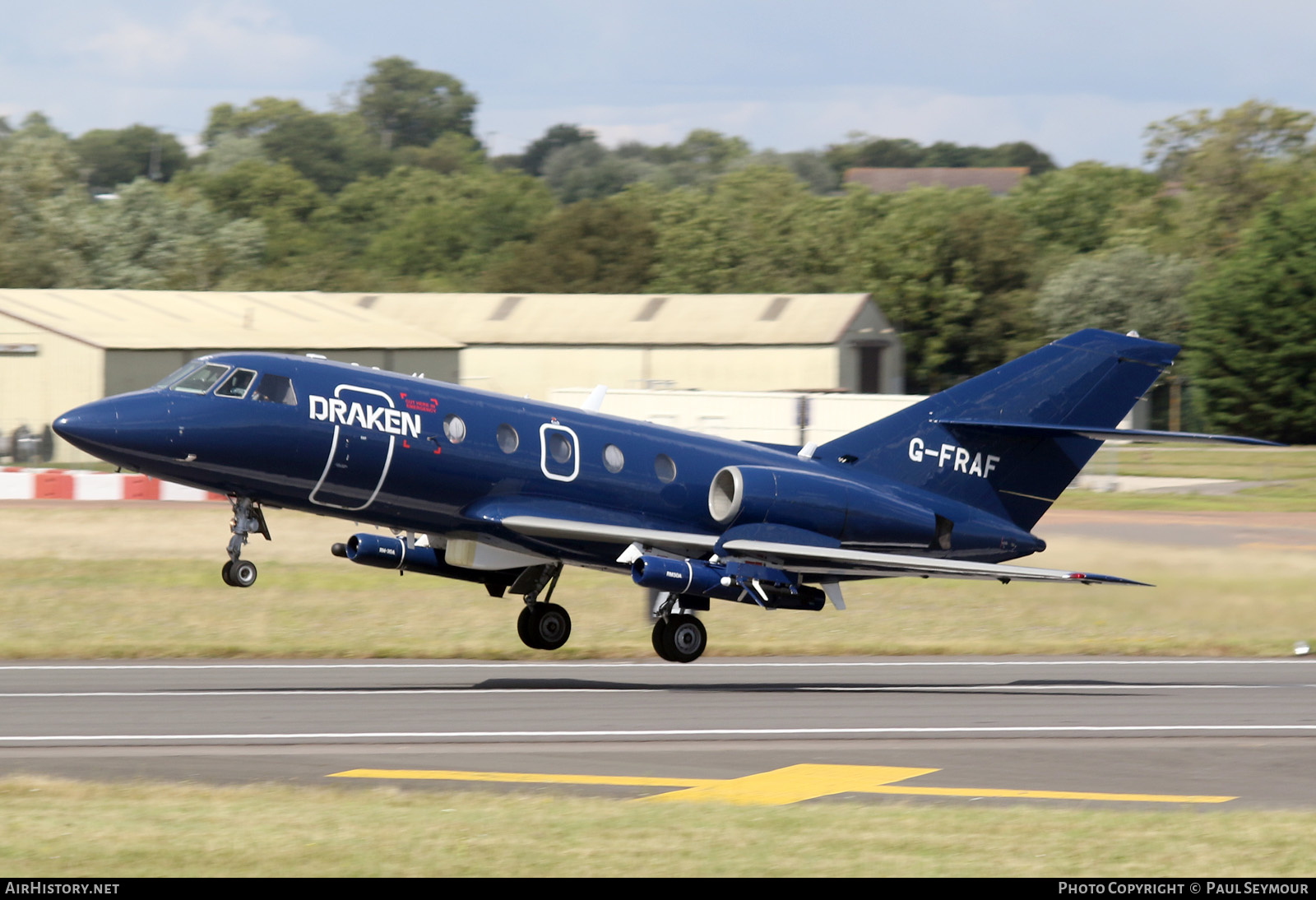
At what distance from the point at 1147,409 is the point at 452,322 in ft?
115

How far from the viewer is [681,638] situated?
76.0 feet

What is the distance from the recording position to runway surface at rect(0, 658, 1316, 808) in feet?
49.6

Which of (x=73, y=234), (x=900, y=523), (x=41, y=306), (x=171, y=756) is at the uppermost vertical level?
(x=73, y=234)

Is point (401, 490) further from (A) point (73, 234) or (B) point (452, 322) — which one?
(A) point (73, 234)

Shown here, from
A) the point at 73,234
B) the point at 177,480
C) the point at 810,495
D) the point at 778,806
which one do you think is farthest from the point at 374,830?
the point at 73,234

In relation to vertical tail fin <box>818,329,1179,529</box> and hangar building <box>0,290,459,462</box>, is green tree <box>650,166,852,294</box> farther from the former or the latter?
vertical tail fin <box>818,329,1179,529</box>

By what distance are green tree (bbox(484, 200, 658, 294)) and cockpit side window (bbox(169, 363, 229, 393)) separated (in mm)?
78979

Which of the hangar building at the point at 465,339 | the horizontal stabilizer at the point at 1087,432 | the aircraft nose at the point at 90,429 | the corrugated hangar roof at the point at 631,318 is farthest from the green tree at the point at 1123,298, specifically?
the aircraft nose at the point at 90,429

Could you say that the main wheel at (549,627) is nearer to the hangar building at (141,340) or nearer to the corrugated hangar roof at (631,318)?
the hangar building at (141,340)

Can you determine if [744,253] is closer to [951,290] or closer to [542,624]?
[951,290]

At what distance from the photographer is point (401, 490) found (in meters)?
21.6

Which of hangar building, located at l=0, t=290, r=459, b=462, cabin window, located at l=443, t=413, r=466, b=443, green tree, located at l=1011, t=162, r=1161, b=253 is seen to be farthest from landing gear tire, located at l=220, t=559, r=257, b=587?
green tree, located at l=1011, t=162, r=1161, b=253

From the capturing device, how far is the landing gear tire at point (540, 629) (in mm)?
24594

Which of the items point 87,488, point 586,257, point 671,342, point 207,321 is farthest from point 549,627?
point 586,257
